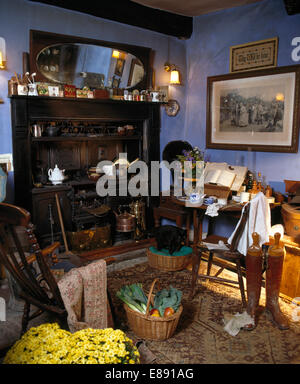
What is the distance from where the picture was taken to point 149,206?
5492 millimetres

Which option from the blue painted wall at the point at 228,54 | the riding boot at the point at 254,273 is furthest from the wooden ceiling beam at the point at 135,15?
the riding boot at the point at 254,273

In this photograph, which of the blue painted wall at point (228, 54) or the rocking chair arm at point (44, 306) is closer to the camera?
the rocking chair arm at point (44, 306)

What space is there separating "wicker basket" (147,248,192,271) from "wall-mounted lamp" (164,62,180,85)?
8.65 ft

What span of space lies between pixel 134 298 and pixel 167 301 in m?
0.28

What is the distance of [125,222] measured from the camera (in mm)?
4961

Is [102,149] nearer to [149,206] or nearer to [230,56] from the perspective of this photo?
[149,206]

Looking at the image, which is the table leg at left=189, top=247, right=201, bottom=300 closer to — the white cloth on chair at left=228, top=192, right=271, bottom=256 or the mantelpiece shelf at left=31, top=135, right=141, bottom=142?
the white cloth on chair at left=228, top=192, right=271, bottom=256

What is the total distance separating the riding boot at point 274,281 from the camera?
315 cm

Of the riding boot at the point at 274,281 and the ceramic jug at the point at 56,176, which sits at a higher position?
the ceramic jug at the point at 56,176

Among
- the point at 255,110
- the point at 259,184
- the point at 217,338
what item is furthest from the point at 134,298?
the point at 255,110

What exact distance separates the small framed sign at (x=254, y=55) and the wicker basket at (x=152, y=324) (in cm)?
325

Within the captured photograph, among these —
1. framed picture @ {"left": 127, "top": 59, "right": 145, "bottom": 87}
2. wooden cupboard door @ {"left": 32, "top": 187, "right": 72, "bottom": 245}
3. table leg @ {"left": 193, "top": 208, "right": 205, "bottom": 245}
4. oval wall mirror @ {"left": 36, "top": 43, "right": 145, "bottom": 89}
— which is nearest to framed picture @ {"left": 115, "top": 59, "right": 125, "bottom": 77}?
oval wall mirror @ {"left": 36, "top": 43, "right": 145, "bottom": 89}

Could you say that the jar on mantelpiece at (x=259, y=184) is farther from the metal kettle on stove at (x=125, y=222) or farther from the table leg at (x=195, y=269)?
the metal kettle on stove at (x=125, y=222)
